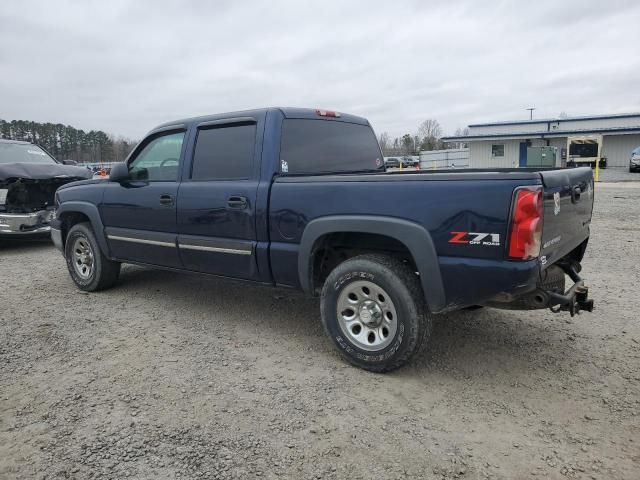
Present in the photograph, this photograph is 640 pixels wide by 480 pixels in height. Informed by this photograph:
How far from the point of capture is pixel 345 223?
327 cm

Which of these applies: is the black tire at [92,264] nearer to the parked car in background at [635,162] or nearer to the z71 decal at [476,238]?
the z71 decal at [476,238]

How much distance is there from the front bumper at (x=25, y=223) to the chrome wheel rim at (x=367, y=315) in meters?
6.84

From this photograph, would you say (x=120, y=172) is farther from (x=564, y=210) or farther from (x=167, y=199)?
(x=564, y=210)

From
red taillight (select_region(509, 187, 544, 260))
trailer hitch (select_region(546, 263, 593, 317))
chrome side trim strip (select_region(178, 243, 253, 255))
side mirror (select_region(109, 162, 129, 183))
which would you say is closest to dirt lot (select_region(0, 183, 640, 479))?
trailer hitch (select_region(546, 263, 593, 317))

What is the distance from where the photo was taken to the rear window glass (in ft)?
13.0

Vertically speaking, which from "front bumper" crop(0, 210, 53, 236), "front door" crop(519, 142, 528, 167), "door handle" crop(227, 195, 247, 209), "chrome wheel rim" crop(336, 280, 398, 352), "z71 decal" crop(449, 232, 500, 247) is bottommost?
"chrome wheel rim" crop(336, 280, 398, 352)

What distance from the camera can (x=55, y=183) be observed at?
329 inches

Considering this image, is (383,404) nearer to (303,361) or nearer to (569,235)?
(303,361)

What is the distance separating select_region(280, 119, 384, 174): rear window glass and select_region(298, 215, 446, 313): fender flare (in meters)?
0.83

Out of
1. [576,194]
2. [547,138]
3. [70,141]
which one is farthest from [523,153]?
[70,141]

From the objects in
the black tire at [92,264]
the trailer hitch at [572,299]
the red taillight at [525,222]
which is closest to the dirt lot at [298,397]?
the trailer hitch at [572,299]

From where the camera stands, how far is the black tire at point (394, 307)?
3.11 m

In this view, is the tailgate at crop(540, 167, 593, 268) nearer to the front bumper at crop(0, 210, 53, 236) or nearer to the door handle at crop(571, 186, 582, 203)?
the door handle at crop(571, 186, 582, 203)

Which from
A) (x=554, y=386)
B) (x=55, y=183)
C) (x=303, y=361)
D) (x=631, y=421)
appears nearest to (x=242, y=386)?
(x=303, y=361)
